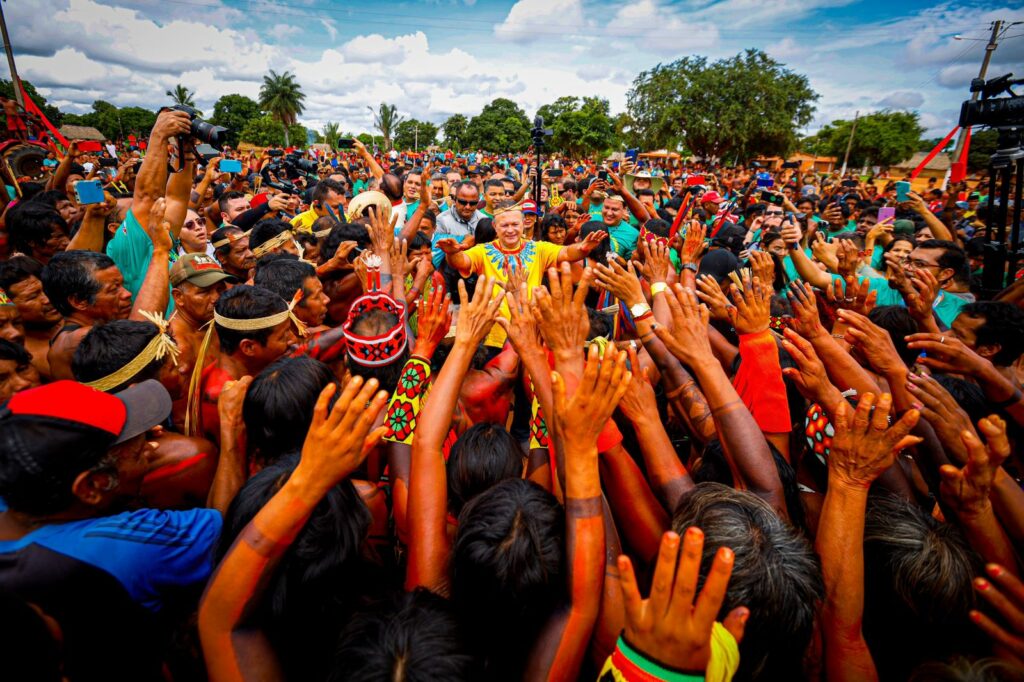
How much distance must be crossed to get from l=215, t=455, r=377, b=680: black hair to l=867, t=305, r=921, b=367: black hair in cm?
334

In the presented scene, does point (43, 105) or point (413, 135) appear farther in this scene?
point (413, 135)

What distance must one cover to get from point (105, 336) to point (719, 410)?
298 centimetres

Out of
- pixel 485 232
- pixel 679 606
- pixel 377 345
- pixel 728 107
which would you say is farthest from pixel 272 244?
pixel 728 107

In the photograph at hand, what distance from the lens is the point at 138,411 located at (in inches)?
64.8

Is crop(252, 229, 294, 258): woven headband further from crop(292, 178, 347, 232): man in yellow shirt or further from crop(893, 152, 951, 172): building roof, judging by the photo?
crop(893, 152, 951, 172): building roof

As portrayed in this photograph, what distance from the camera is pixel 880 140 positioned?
5188 centimetres

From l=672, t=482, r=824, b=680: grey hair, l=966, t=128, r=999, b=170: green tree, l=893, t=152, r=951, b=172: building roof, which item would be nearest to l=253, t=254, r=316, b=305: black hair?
l=672, t=482, r=824, b=680: grey hair

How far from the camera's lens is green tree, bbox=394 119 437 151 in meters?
76.2

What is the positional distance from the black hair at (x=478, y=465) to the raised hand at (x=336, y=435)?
2.20 ft

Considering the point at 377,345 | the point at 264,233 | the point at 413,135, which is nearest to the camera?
the point at 377,345

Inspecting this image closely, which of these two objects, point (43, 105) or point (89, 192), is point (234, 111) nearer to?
point (43, 105)

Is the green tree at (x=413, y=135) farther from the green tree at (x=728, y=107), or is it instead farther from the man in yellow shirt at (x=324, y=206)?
the man in yellow shirt at (x=324, y=206)

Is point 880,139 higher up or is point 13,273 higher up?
point 880,139

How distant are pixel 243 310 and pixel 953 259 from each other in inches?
249
